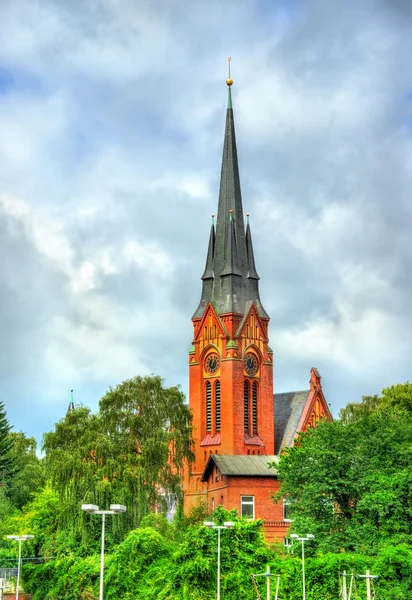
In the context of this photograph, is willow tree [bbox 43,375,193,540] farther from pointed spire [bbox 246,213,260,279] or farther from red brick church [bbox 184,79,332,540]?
pointed spire [bbox 246,213,260,279]

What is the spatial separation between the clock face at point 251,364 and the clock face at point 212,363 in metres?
2.38

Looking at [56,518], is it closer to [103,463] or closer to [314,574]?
[103,463]

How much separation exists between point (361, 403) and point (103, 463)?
41.8m

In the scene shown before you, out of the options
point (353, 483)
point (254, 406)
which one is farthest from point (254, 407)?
point (353, 483)

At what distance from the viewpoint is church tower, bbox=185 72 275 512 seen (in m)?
83.7

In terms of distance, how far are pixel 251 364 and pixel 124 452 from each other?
63.8ft

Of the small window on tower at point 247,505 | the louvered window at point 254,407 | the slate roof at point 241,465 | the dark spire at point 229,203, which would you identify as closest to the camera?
the small window on tower at point 247,505

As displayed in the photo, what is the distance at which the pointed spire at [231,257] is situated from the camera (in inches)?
3425

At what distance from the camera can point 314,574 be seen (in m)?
51.9

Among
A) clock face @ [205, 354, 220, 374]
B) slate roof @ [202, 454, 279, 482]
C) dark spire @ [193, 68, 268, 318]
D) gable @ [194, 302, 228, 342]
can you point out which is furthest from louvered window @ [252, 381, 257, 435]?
dark spire @ [193, 68, 268, 318]

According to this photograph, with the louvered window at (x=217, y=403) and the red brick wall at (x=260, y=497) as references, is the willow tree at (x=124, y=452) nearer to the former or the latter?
Result: the red brick wall at (x=260, y=497)

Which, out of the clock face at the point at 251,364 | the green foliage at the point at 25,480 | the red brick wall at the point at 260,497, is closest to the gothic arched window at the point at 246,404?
the clock face at the point at 251,364

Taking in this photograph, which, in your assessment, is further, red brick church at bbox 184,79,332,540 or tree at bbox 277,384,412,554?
red brick church at bbox 184,79,332,540

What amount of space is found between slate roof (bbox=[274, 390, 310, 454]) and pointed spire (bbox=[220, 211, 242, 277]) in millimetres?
12155
